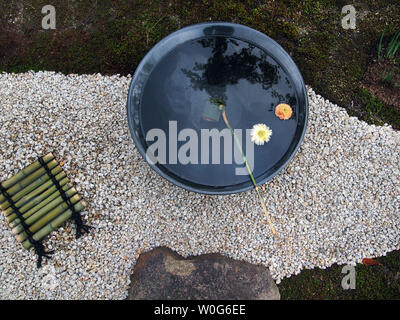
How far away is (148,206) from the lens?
3412 millimetres

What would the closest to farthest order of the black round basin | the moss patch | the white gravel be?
the black round basin → the white gravel → the moss patch

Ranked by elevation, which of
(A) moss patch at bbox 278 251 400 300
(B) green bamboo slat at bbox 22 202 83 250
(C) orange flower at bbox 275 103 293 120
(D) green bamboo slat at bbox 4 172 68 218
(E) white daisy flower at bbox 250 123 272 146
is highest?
(C) orange flower at bbox 275 103 293 120

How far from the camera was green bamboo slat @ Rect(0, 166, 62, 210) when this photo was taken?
3158 millimetres

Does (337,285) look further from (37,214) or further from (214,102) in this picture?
(37,214)

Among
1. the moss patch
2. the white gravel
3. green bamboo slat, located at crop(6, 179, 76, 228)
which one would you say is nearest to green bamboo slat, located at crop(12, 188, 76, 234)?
green bamboo slat, located at crop(6, 179, 76, 228)

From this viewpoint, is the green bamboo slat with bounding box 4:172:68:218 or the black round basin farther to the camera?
the green bamboo slat with bounding box 4:172:68:218

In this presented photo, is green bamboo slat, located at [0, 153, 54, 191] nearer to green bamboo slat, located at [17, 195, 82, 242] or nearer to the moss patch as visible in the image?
green bamboo slat, located at [17, 195, 82, 242]

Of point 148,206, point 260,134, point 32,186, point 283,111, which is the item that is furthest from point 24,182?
point 283,111

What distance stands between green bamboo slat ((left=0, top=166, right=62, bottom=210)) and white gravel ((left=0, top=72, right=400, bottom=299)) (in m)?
0.13

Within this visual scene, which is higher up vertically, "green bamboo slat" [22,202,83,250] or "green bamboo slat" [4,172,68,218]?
"green bamboo slat" [4,172,68,218]

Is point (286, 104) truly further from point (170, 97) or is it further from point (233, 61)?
point (170, 97)

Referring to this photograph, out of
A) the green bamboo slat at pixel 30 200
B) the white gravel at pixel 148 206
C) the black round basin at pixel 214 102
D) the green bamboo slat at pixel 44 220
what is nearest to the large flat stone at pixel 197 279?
the white gravel at pixel 148 206

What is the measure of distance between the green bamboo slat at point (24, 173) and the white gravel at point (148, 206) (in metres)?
0.15
